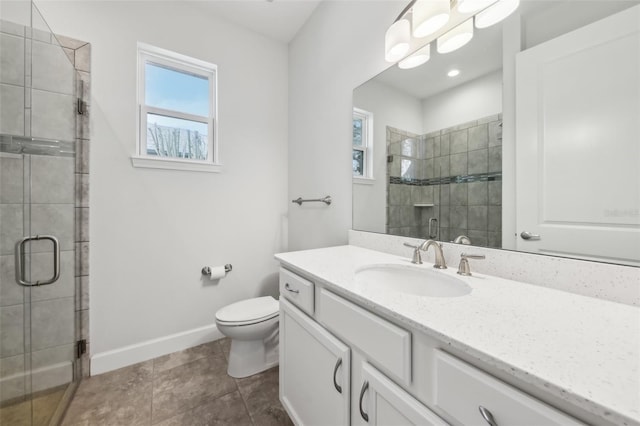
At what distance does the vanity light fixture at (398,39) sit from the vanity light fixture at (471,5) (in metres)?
0.23

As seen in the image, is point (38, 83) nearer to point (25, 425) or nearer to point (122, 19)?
point (122, 19)

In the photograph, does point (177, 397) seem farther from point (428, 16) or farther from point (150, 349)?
point (428, 16)

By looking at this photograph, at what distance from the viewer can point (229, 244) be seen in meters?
2.01

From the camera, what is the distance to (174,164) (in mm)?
1779

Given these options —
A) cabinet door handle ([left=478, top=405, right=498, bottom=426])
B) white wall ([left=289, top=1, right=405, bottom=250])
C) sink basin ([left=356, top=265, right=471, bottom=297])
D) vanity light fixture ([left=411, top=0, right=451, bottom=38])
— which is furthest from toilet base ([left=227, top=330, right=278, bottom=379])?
vanity light fixture ([left=411, top=0, right=451, bottom=38])

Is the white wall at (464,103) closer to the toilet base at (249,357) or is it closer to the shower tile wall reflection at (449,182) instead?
the shower tile wall reflection at (449,182)

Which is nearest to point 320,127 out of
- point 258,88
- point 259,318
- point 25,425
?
point 258,88

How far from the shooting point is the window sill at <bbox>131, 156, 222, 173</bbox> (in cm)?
166

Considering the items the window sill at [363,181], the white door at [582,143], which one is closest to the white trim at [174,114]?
the window sill at [363,181]

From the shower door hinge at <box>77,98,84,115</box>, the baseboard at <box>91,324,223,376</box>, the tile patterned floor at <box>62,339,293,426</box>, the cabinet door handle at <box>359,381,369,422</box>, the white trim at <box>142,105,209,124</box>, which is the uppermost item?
the white trim at <box>142,105,209,124</box>

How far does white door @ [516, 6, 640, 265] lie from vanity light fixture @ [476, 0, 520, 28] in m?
0.19

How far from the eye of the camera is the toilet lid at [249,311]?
1.48 metres

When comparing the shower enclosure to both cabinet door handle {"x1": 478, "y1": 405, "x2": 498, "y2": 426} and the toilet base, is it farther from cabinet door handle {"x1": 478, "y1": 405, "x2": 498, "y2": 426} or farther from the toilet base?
cabinet door handle {"x1": 478, "y1": 405, "x2": 498, "y2": 426}

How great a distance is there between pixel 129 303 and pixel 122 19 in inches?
75.6
